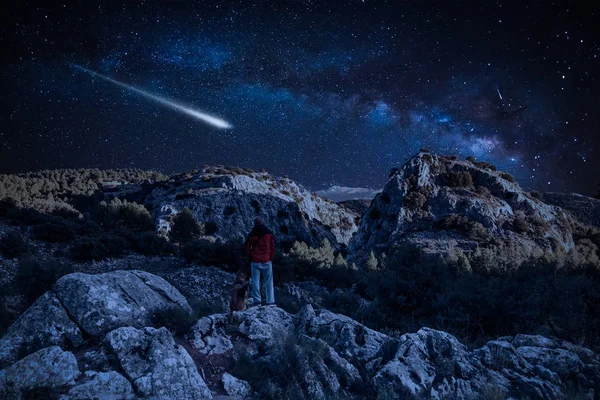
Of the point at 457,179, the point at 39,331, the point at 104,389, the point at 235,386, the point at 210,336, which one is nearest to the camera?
the point at 104,389

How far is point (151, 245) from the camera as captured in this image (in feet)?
63.7

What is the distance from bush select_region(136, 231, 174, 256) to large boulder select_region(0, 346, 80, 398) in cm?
1621

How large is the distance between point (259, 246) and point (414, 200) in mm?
33141

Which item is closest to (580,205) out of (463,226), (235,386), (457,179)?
(457,179)

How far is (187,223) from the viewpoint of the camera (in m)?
33.3

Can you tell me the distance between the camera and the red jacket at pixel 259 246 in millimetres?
8070

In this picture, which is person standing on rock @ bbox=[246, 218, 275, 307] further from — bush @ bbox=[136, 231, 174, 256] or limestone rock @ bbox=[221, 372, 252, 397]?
bush @ bbox=[136, 231, 174, 256]

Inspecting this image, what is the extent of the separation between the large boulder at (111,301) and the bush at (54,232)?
1394 centimetres

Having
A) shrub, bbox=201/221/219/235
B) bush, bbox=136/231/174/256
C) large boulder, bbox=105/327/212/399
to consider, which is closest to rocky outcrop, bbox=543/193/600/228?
shrub, bbox=201/221/219/235

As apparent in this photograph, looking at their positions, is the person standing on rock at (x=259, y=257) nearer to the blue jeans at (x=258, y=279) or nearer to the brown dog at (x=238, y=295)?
the blue jeans at (x=258, y=279)

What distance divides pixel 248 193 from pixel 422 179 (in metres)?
26.5

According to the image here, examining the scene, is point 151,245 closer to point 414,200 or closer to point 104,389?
point 104,389

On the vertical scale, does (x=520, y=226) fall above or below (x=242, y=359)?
above

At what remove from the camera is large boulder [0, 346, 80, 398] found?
3704mm
